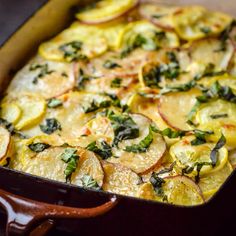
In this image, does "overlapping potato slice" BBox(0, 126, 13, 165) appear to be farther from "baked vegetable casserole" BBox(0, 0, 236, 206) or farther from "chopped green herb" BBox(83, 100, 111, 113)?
"chopped green herb" BBox(83, 100, 111, 113)

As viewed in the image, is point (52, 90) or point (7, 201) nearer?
point (7, 201)

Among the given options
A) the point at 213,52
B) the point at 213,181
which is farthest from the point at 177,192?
the point at 213,52

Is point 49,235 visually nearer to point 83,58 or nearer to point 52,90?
point 52,90

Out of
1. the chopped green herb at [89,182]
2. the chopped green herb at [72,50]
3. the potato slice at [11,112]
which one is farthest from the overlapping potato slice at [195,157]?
the chopped green herb at [72,50]

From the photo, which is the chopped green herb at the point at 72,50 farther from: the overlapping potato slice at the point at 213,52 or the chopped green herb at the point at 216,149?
the chopped green herb at the point at 216,149

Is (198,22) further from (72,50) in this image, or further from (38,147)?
(38,147)

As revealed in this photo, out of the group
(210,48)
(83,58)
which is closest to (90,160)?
(83,58)
